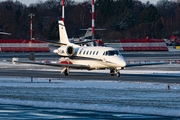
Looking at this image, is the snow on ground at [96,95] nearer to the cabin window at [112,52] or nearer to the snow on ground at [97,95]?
the snow on ground at [97,95]

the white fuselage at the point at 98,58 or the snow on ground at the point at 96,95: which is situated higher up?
the white fuselage at the point at 98,58

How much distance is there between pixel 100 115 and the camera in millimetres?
18859

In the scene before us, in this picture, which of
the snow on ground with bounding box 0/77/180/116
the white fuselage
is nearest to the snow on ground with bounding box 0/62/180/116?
the snow on ground with bounding box 0/77/180/116

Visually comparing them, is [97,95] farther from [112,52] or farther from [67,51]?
[67,51]

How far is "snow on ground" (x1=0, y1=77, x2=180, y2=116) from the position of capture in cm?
2131

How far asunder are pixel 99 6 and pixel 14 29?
26.3 m

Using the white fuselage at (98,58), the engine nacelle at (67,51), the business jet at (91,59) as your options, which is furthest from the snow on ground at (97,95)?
the engine nacelle at (67,51)

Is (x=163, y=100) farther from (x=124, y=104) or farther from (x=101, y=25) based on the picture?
(x=101, y=25)

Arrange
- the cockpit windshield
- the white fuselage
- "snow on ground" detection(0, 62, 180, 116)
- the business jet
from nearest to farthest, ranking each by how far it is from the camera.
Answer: "snow on ground" detection(0, 62, 180, 116), the white fuselage, the business jet, the cockpit windshield

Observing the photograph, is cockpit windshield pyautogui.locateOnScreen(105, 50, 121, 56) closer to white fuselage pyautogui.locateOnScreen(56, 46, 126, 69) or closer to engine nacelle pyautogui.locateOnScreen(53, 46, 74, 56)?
white fuselage pyautogui.locateOnScreen(56, 46, 126, 69)

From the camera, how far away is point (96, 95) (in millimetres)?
25656

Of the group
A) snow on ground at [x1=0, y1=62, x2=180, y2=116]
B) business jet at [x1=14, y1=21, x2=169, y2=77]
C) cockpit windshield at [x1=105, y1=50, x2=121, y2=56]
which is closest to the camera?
snow on ground at [x1=0, y1=62, x2=180, y2=116]

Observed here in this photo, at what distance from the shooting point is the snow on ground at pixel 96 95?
69.9 ft

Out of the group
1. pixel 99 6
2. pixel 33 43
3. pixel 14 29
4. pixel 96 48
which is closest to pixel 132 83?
pixel 96 48
